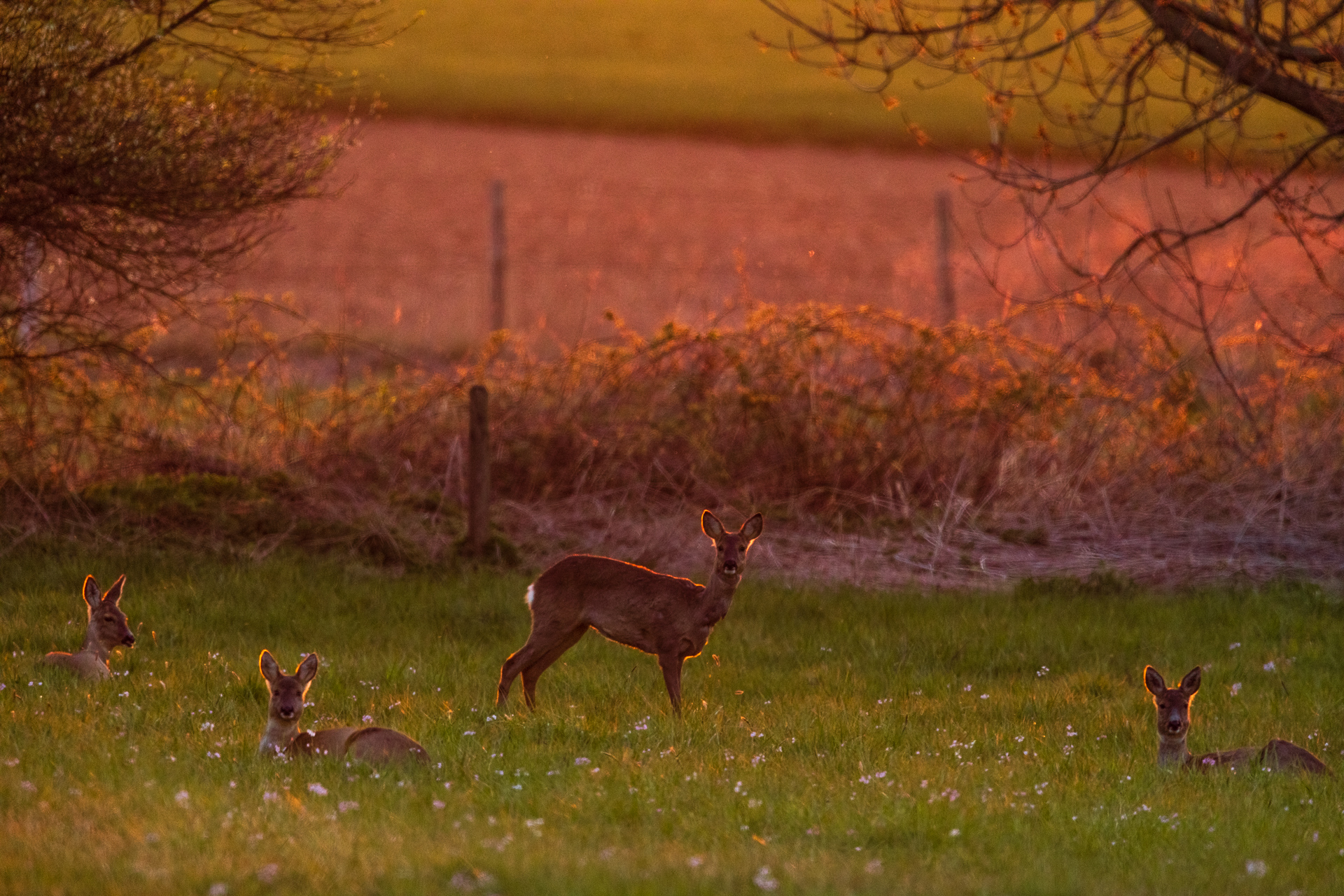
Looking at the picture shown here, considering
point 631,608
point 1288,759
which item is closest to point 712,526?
point 631,608

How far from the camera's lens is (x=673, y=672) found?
9.22 meters

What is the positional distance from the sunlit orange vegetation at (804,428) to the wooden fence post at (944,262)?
22.9 feet

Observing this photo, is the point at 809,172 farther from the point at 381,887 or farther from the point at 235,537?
the point at 381,887

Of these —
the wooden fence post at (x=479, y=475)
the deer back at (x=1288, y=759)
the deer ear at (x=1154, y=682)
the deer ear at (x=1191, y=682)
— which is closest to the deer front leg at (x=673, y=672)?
the deer ear at (x=1154, y=682)

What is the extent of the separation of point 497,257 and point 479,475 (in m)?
11.4

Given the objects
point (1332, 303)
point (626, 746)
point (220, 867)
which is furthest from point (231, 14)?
point (1332, 303)

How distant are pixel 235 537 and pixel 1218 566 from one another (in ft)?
26.0

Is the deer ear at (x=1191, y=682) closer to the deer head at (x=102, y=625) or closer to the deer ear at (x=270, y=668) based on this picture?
the deer ear at (x=270, y=668)

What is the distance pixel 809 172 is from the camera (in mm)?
49562

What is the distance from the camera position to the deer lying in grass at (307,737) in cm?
741

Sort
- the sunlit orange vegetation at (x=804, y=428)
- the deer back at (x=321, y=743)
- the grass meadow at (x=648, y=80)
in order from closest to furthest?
the deer back at (x=321, y=743) < the sunlit orange vegetation at (x=804, y=428) < the grass meadow at (x=648, y=80)

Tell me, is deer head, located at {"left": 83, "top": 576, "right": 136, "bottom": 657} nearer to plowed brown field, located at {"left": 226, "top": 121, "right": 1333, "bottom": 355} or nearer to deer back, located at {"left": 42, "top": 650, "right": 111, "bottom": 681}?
deer back, located at {"left": 42, "top": 650, "right": 111, "bottom": 681}

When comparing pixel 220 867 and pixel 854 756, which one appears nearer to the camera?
pixel 220 867

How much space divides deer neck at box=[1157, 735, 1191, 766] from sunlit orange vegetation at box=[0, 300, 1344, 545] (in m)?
6.06
